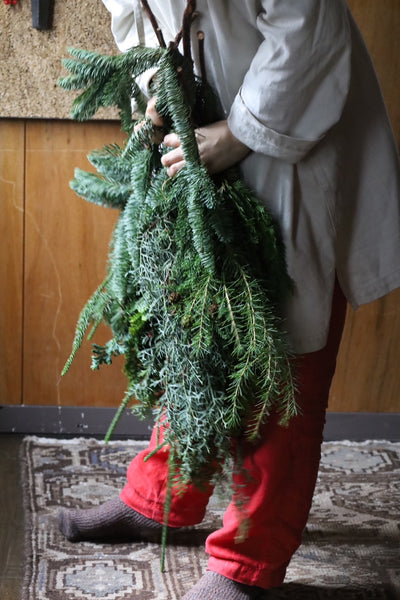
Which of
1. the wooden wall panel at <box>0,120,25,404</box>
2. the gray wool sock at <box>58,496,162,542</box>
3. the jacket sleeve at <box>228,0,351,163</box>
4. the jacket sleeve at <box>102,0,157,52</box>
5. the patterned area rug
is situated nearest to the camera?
the jacket sleeve at <box>228,0,351,163</box>

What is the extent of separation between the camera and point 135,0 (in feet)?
3.95

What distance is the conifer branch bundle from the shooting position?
112cm

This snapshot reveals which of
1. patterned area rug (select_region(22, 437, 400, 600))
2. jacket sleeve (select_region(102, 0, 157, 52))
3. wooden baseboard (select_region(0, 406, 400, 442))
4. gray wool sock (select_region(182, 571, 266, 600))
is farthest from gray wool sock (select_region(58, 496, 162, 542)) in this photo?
jacket sleeve (select_region(102, 0, 157, 52))

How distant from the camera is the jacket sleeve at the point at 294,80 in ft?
3.51

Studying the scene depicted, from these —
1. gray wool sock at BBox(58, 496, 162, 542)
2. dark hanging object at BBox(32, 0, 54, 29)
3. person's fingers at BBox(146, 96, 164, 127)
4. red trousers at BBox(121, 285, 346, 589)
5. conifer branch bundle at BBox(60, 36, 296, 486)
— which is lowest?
gray wool sock at BBox(58, 496, 162, 542)

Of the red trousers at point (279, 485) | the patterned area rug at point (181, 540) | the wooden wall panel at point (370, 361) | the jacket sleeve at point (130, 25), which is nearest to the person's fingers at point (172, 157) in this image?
the jacket sleeve at point (130, 25)

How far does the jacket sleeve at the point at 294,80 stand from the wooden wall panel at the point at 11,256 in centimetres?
95

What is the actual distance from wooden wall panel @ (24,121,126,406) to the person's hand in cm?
80

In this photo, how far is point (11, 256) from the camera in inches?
78.0

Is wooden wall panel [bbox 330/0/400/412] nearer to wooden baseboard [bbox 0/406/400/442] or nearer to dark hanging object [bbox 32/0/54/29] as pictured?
wooden baseboard [bbox 0/406/400/442]

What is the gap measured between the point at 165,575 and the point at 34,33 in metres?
1.25

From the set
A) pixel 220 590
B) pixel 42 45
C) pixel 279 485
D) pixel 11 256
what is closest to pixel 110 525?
pixel 220 590

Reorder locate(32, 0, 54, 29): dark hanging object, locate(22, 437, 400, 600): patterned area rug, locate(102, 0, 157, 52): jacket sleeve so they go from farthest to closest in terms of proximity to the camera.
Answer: locate(32, 0, 54, 29): dark hanging object < locate(22, 437, 400, 600): patterned area rug < locate(102, 0, 157, 52): jacket sleeve

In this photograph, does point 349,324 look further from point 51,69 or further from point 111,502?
point 51,69
